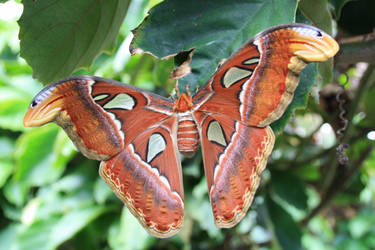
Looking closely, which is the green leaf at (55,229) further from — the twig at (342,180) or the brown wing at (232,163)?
the brown wing at (232,163)

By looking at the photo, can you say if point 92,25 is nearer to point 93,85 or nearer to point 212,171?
point 93,85

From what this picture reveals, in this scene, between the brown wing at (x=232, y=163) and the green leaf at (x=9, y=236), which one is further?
the green leaf at (x=9, y=236)

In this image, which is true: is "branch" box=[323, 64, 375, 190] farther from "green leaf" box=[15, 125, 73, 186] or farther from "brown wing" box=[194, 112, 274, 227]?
"green leaf" box=[15, 125, 73, 186]

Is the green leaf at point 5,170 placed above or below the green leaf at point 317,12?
below

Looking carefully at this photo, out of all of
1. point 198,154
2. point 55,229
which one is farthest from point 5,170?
point 198,154

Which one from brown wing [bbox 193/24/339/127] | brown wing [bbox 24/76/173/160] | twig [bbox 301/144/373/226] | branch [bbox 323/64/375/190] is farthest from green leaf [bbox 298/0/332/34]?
twig [bbox 301/144/373/226]

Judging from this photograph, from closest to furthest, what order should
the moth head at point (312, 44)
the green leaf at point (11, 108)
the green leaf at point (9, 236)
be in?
1. the moth head at point (312, 44)
2. the green leaf at point (11, 108)
3. the green leaf at point (9, 236)

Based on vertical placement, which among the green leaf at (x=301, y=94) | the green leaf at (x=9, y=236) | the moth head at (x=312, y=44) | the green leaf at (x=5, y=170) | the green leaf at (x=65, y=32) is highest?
the moth head at (x=312, y=44)

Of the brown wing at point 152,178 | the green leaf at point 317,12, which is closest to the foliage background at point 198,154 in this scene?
the green leaf at point 317,12

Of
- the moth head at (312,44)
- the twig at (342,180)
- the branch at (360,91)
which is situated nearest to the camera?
the moth head at (312,44)
